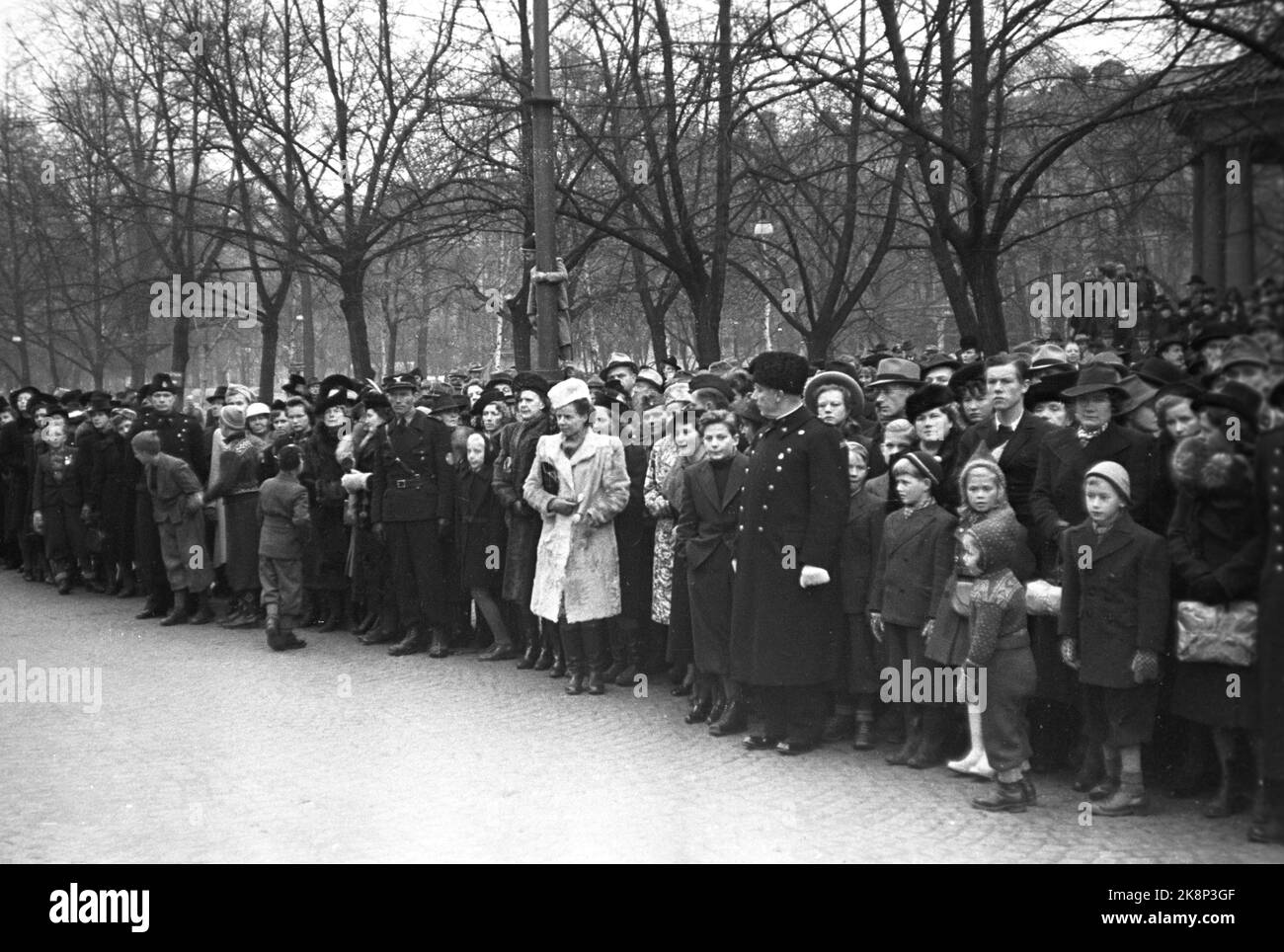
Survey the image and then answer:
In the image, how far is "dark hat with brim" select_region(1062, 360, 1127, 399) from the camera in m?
6.46

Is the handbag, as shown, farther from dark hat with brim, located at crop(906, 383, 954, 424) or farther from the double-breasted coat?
the double-breasted coat

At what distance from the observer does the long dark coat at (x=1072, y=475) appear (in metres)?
6.29

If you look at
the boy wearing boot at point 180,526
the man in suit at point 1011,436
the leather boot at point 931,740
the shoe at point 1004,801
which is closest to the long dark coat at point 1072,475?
the man in suit at point 1011,436

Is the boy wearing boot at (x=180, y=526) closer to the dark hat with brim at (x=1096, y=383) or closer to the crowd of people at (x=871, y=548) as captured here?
the crowd of people at (x=871, y=548)

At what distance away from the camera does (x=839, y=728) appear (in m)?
7.39

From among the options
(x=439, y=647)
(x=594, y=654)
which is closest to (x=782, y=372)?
(x=594, y=654)

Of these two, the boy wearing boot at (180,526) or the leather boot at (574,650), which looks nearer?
the leather boot at (574,650)

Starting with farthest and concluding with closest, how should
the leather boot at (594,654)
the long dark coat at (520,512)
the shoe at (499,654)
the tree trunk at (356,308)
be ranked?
the tree trunk at (356,308) < the shoe at (499,654) < the long dark coat at (520,512) < the leather boot at (594,654)

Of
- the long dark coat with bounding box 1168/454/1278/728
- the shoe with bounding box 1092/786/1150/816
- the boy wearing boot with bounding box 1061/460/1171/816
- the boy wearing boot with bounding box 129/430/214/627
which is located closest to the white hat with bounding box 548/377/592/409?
the boy wearing boot with bounding box 1061/460/1171/816

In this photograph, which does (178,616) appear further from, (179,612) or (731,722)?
(731,722)

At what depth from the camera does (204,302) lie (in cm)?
2339

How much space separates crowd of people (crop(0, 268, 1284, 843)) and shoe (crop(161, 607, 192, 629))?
71 cm

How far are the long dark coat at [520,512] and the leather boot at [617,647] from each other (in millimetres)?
697

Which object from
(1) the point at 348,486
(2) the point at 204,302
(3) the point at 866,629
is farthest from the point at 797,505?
(2) the point at 204,302
